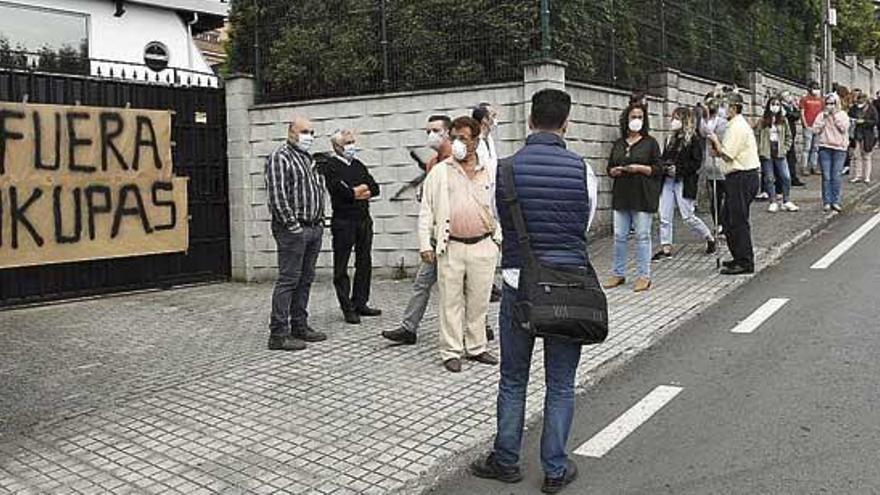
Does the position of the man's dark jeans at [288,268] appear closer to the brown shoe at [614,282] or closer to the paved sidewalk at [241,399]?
the paved sidewalk at [241,399]

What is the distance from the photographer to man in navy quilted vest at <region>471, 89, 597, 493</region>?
446 cm

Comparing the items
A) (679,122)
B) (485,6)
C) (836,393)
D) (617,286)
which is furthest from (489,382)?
(485,6)

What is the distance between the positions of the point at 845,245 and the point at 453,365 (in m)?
6.83

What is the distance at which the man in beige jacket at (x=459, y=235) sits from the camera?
6617 millimetres

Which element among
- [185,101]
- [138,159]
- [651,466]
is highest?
[185,101]

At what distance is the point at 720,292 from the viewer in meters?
8.92

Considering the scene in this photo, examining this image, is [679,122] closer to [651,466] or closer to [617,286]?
[617,286]

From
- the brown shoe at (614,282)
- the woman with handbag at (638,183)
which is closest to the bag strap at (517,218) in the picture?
the woman with handbag at (638,183)

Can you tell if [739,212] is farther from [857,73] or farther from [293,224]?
[857,73]

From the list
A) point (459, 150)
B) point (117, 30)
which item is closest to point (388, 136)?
point (459, 150)

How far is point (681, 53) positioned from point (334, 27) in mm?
6710

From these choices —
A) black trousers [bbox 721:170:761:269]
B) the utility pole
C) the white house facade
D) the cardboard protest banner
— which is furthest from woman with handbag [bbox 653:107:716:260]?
the utility pole

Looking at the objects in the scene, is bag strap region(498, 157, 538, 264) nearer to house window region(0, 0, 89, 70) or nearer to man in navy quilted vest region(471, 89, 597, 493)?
man in navy quilted vest region(471, 89, 597, 493)

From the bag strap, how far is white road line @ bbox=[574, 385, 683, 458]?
1295 mm
